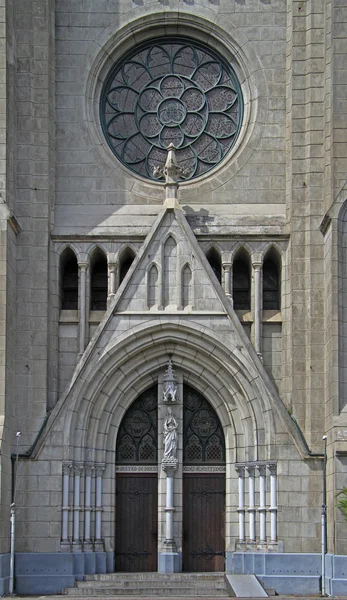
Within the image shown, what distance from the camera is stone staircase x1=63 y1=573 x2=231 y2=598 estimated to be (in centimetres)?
2652

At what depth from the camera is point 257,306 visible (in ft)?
94.2

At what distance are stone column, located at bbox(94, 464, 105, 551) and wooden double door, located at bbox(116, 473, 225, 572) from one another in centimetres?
52

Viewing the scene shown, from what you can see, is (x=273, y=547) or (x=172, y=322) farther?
(x=172, y=322)

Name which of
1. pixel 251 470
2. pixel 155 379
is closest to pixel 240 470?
pixel 251 470

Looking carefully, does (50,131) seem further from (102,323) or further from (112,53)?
(102,323)

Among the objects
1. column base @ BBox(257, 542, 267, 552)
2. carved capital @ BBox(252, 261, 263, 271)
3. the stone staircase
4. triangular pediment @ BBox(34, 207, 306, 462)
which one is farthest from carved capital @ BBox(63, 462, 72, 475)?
carved capital @ BBox(252, 261, 263, 271)

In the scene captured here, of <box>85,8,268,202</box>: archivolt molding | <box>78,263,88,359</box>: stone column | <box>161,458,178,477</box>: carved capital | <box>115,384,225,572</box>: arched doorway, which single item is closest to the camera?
<box>161,458,178,477</box>: carved capital

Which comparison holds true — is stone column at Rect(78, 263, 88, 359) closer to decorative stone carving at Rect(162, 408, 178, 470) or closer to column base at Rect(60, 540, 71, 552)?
decorative stone carving at Rect(162, 408, 178, 470)

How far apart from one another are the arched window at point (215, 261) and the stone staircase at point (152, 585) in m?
6.21

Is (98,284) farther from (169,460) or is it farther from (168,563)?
(168,563)

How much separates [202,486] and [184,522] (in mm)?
824

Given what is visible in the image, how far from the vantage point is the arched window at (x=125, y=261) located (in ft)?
95.6

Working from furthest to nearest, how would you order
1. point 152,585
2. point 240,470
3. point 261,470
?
point 240,470 < point 261,470 < point 152,585

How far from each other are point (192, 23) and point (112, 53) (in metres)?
1.84
